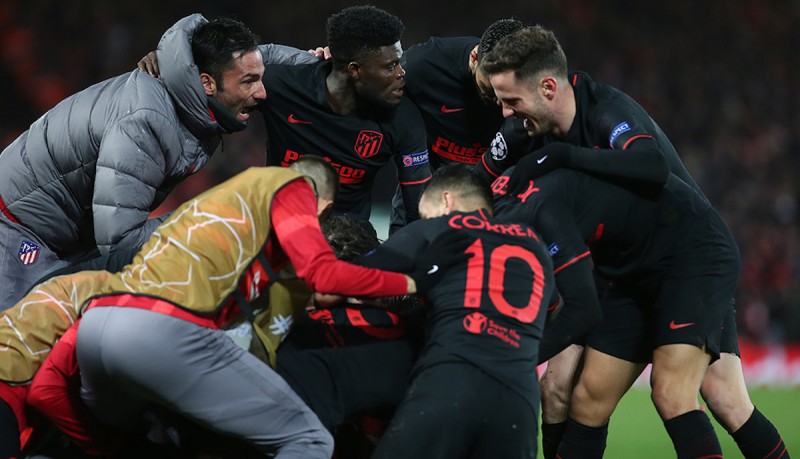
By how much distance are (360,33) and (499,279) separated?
197 centimetres

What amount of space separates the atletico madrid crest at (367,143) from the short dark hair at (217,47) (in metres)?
0.89

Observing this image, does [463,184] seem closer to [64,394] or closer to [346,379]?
[346,379]

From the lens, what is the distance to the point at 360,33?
201 inches

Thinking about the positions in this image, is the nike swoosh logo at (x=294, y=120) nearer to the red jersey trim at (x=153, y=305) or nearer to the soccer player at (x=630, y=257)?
the soccer player at (x=630, y=257)

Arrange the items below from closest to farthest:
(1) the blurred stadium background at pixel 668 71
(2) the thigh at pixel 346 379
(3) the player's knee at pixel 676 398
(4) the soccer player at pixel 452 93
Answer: (2) the thigh at pixel 346 379 → (3) the player's knee at pixel 676 398 → (4) the soccer player at pixel 452 93 → (1) the blurred stadium background at pixel 668 71

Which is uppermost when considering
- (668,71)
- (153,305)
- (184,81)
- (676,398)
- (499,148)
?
(184,81)

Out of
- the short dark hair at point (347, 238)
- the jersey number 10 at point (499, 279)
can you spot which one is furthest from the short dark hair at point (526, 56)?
the jersey number 10 at point (499, 279)

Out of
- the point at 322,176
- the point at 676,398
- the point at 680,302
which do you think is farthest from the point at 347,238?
the point at 676,398

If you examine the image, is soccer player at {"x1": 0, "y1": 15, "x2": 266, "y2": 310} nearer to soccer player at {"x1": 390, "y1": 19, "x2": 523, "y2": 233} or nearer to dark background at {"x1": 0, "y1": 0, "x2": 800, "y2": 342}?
soccer player at {"x1": 390, "y1": 19, "x2": 523, "y2": 233}

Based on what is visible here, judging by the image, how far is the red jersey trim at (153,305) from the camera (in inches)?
133

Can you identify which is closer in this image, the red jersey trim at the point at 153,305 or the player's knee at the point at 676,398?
the red jersey trim at the point at 153,305

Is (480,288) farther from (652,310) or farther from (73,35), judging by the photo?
(73,35)

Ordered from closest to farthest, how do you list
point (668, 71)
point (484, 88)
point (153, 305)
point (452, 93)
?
point (153, 305), point (484, 88), point (452, 93), point (668, 71)

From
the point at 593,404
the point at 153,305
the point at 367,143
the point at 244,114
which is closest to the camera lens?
the point at 153,305
